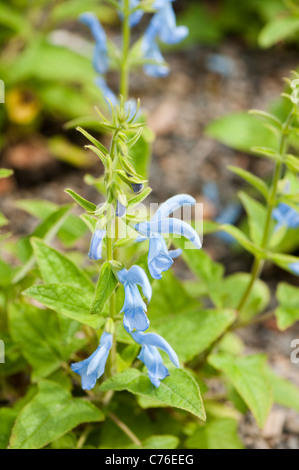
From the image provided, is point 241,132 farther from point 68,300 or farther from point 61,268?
point 68,300

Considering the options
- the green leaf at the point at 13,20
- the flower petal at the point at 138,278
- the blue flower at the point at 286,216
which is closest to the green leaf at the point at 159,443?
the flower petal at the point at 138,278

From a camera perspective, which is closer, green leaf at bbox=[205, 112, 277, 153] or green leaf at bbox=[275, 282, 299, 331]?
green leaf at bbox=[275, 282, 299, 331]

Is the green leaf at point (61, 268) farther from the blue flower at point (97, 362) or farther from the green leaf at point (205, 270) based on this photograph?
the green leaf at point (205, 270)

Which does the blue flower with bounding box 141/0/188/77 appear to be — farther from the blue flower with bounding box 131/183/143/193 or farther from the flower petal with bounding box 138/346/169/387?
the flower petal with bounding box 138/346/169/387

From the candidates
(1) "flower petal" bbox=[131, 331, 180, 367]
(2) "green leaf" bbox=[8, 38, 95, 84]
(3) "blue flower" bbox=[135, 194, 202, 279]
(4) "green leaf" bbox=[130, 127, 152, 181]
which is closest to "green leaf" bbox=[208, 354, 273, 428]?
(1) "flower petal" bbox=[131, 331, 180, 367]
